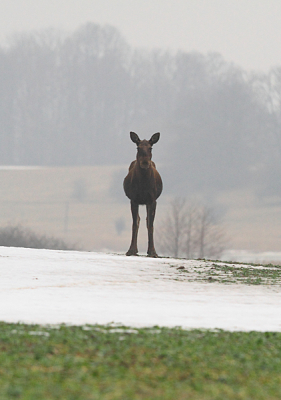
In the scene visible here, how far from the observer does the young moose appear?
21094mm

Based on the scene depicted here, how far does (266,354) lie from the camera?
880 centimetres

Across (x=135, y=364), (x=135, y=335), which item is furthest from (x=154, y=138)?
(x=135, y=364)

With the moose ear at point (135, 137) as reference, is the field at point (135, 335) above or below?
below

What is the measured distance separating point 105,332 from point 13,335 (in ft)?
4.74

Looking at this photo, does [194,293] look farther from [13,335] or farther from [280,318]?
[13,335]

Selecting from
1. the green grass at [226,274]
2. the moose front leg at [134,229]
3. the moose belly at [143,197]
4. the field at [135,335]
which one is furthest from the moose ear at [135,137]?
the field at [135,335]

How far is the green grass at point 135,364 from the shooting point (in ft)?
21.3

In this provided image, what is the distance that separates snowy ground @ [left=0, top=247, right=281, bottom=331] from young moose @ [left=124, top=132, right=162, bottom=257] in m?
1.89

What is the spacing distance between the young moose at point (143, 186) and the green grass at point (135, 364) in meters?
11.6

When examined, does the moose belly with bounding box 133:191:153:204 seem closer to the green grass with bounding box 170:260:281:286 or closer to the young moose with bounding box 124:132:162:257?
the young moose with bounding box 124:132:162:257

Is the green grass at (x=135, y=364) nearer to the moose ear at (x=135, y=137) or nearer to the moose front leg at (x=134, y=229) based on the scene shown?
the moose ear at (x=135, y=137)

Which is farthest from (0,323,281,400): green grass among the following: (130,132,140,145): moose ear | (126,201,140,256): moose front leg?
(126,201,140,256): moose front leg

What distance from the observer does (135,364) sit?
7684 millimetres

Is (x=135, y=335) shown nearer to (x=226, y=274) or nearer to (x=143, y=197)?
(x=226, y=274)
